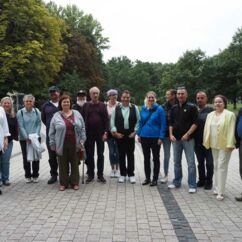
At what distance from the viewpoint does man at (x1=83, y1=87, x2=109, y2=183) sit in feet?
29.6

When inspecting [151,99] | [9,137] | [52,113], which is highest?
[151,99]

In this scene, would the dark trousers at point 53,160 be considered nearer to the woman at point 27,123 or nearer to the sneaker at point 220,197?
the woman at point 27,123

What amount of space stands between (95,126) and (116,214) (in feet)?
9.16

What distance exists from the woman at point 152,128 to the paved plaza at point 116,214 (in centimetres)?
63

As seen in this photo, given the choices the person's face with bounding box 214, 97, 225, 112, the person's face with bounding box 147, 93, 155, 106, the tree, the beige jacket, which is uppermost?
the tree

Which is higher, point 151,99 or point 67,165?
point 151,99

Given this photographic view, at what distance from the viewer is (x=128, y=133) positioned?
29.3 ft

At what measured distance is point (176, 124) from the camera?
826 cm

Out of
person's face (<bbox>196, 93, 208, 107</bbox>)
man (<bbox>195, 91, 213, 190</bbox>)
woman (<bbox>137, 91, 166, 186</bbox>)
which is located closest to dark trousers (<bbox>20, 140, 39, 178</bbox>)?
woman (<bbox>137, 91, 166, 186</bbox>)

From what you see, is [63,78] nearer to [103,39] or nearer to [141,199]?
[103,39]

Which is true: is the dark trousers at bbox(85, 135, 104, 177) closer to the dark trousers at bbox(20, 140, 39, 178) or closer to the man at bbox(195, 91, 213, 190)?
the dark trousers at bbox(20, 140, 39, 178)

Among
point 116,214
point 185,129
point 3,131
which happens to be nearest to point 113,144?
point 185,129

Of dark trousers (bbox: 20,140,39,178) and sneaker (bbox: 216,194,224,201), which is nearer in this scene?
sneaker (bbox: 216,194,224,201)

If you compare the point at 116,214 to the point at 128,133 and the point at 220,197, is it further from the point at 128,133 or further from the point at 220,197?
the point at 128,133
